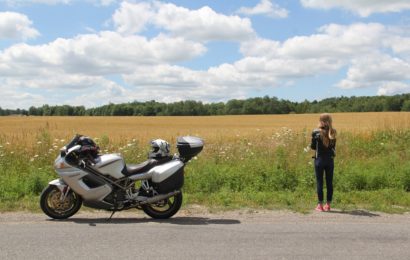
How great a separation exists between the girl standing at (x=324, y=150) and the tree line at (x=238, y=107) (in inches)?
3621

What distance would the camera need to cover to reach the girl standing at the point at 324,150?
29.0ft

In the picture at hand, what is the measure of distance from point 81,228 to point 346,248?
365 cm

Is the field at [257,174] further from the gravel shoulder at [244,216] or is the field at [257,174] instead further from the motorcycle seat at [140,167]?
the motorcycle seat at [140,167]

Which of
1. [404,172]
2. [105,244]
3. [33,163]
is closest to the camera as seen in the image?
[105,244]

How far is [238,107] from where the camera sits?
10669 centimetres

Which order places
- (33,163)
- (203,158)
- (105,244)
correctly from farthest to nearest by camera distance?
(203,158), (33,163), (105,244)

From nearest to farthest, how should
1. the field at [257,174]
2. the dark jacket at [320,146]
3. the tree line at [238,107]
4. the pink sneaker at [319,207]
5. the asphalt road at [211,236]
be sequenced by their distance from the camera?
the asphalt road at [211,236] < the pink sneaker at [319,207] < the dark jacket at [320,146] < the field at [257,174] < the tree line at [238,107]

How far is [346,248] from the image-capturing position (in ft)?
19.8

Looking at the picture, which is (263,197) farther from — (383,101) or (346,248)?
(383,101)

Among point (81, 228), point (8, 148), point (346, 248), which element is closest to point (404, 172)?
point (346, 248)

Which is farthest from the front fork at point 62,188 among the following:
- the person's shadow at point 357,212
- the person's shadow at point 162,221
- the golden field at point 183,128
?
the golden field at point 183,128

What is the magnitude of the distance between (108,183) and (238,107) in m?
99.2

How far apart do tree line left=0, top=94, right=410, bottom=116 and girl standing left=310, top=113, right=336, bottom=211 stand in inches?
3621

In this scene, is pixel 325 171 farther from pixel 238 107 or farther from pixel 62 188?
pixel 238 107
